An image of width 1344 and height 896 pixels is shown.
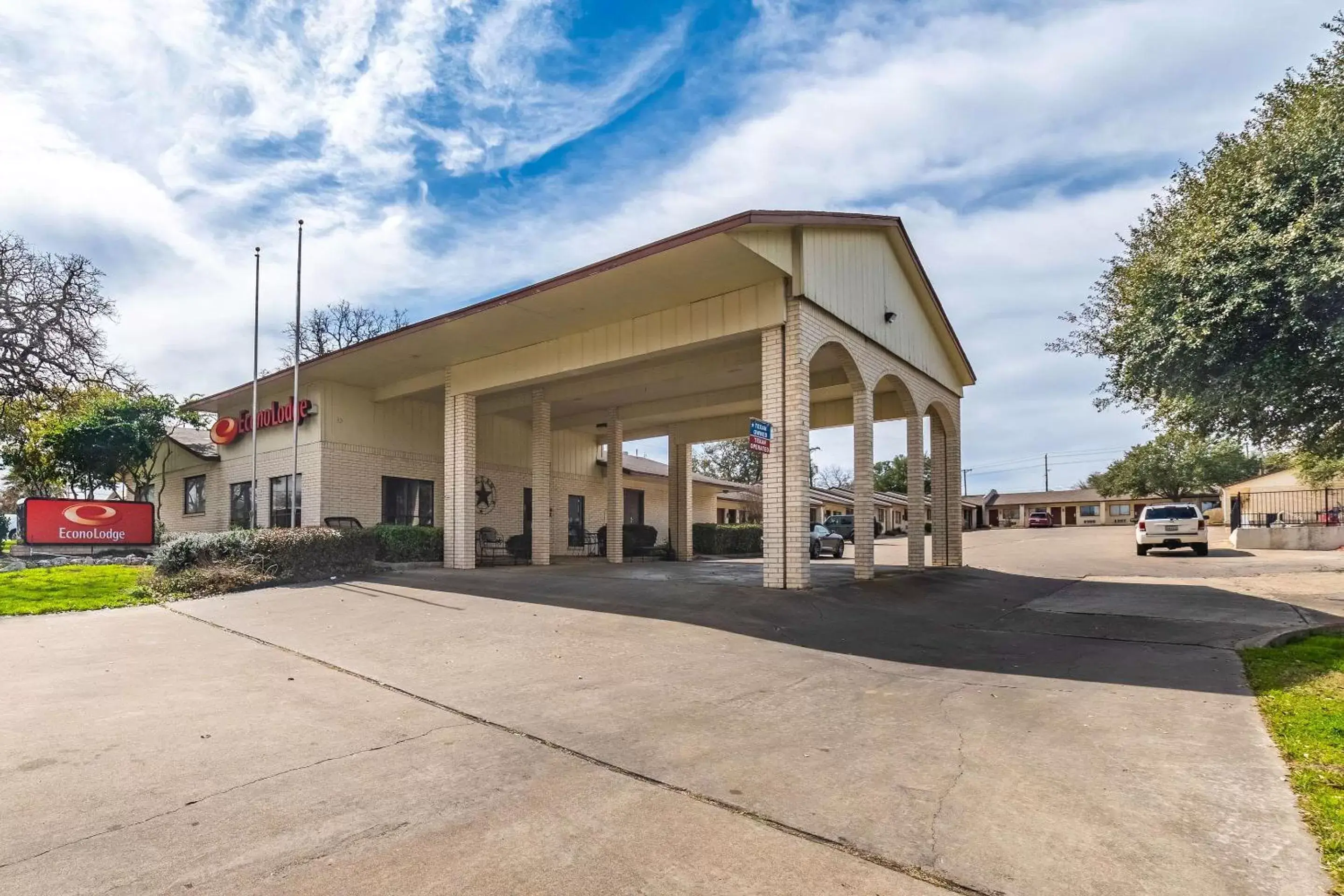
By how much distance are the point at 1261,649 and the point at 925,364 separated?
1081cm

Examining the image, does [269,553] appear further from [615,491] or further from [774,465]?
[774,465]

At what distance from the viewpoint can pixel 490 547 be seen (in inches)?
847

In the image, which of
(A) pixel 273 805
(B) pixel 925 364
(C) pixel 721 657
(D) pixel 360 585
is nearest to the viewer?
(A) pixel 273 805

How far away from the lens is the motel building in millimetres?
11750

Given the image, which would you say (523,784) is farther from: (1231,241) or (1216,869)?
(1231,241)

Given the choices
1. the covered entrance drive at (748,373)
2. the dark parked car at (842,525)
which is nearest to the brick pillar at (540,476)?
the covered entrance drive at (748,373)

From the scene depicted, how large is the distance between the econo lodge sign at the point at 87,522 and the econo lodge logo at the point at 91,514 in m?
0.01

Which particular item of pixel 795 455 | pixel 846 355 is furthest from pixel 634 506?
pixel 795 455

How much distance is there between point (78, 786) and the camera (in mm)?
4105

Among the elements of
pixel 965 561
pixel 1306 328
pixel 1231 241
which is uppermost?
pixel 1231 241

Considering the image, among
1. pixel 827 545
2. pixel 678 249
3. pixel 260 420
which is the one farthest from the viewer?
pixel 827 545

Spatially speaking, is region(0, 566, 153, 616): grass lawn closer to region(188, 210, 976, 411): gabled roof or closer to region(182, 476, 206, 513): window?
region(188, 210, 976, 411): gabled roof

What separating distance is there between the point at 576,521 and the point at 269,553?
41.2 ft

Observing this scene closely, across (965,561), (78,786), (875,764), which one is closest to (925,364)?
(965,561)
